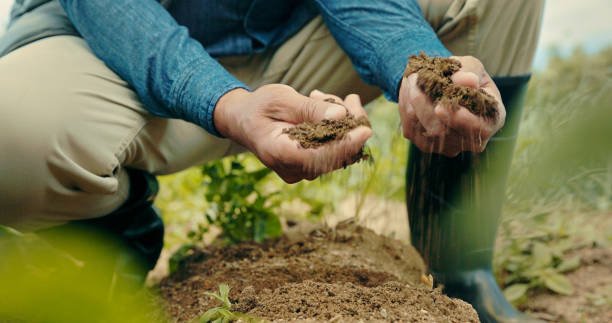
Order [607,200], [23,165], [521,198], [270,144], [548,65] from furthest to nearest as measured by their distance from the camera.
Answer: [548,65] → [607,200] → [521,198] → [23,165] → [270,144]

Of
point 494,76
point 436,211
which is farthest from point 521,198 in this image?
point 494,76

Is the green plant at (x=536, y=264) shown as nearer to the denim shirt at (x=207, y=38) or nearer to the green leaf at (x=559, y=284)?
the green leaf at (x=559, y=284)

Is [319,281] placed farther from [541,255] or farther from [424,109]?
[541,255]

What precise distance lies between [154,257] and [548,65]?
2877 millimetres

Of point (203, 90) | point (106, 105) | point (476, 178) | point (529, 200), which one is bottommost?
point (529, 200)

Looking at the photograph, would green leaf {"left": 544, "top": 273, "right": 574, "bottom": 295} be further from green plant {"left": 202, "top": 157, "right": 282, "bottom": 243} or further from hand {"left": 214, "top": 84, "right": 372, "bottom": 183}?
hand {"left": 214, "top": 84, "right": 372, "bottom": 183}

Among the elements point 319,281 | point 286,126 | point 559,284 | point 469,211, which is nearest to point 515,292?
point 559,284

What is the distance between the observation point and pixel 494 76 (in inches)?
65.0

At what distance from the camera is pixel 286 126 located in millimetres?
1194

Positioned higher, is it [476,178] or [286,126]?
[286,126]

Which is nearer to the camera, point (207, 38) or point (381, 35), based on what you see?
point (381, 35)

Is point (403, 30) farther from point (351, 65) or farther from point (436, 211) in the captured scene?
point (436, 211)

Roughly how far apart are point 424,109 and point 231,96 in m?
0.40

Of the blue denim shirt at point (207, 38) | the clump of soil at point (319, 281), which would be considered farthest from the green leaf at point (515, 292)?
Result: the blue denim shirt at point (207, 38)
